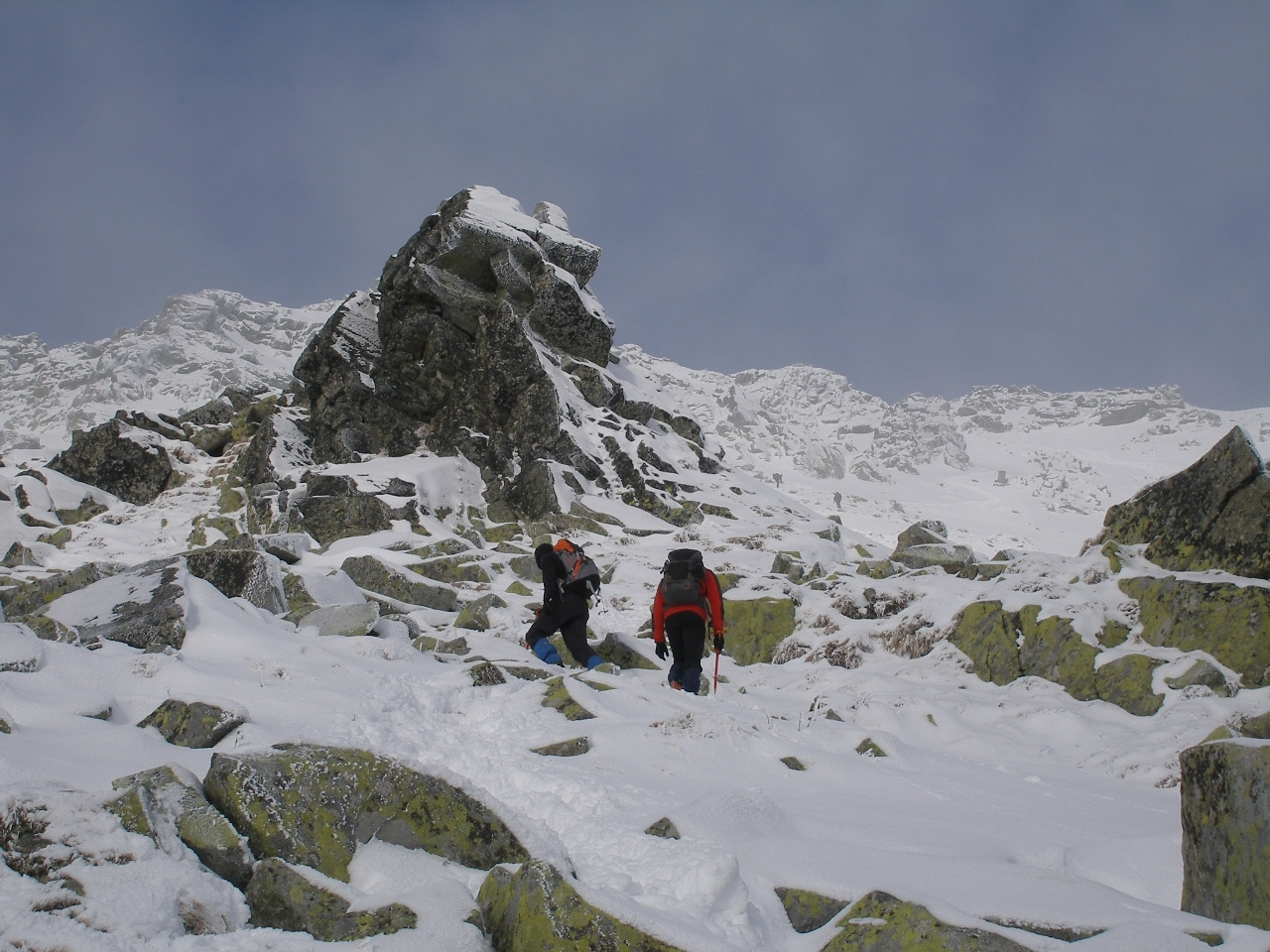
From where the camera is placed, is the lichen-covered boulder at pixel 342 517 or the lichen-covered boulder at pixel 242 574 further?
the lichen-covered boulder at pixel 342 517

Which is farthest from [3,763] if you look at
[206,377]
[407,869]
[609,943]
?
[206,377]

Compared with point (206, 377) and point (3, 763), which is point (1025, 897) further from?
point (206, 377)

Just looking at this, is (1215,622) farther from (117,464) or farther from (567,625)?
(117,464)

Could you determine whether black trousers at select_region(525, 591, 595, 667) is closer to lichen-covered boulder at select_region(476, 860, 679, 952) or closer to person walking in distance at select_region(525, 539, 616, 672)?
person walking in distance at select_region(525, 539, 616, 672)

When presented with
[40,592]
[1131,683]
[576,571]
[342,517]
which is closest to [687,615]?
[576,571]

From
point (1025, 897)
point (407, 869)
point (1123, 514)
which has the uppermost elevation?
point (1123, 514)

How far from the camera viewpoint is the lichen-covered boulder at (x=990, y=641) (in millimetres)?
9820

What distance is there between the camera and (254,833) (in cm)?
322

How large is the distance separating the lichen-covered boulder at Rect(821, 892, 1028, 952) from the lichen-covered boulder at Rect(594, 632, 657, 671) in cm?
784

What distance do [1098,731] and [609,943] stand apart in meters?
7.28

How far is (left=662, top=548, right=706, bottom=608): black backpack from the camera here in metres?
9.31

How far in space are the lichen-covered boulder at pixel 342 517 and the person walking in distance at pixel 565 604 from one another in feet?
53.3

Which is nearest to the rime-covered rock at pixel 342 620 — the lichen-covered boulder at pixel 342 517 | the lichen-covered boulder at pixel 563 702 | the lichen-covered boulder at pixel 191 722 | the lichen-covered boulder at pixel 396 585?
the lichen-covered boulder at pixel 563 702

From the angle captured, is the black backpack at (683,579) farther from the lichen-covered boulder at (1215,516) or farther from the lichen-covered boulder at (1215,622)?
the lichen-covered boulder at (1215,516)
